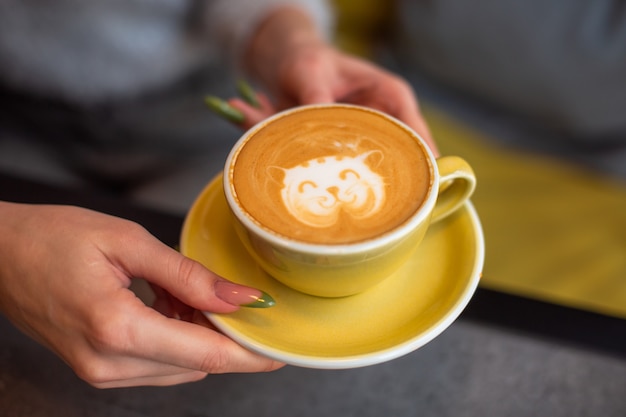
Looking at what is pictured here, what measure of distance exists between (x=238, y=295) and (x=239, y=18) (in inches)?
27.6

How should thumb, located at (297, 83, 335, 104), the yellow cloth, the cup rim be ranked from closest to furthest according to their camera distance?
the cup rim < thumb, located at (297, 83, 335, 104) < the yellow cloth

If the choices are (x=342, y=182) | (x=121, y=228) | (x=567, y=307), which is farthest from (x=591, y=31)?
(x=121, y=228)

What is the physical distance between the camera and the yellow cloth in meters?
1.04

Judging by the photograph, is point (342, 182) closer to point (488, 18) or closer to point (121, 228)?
point (121, 228)

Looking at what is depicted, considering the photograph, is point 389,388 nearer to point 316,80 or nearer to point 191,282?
point 191,282

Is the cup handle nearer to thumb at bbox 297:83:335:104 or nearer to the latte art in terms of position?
the latte art

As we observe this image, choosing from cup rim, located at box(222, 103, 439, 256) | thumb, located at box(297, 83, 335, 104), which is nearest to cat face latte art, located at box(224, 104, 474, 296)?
cup rim, located at box(222, 103, 439, 256)

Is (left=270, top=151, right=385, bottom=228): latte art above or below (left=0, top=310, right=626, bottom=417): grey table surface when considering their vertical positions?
above

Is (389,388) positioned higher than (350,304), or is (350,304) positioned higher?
(350,304)

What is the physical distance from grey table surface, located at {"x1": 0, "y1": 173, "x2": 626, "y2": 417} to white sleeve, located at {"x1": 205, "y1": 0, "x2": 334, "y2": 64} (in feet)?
2.12

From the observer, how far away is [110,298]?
0.52m

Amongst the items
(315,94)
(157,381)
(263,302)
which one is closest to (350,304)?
(263,302)

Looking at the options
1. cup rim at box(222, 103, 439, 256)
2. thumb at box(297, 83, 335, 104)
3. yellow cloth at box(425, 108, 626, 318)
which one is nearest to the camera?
cup rim at box(222, 103, 439, 256)

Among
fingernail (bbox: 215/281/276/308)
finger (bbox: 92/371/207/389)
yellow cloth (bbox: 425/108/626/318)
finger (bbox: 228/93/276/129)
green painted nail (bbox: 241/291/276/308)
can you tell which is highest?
finger (bbox: 228/93/276/129)
